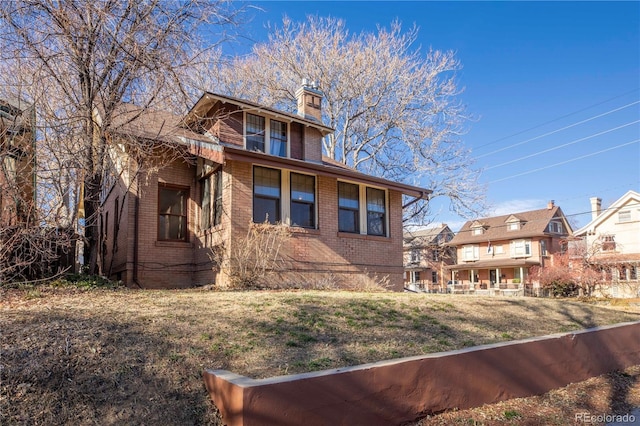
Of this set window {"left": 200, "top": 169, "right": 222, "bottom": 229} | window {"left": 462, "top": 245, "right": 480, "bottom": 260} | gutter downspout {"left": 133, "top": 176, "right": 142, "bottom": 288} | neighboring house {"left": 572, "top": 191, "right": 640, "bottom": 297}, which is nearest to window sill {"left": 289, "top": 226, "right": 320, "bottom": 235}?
window {"left": 200, "top": 169, "right": 222, "bottom": 229}

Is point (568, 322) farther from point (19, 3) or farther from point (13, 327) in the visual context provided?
point (19, 3)

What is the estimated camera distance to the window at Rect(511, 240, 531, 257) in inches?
1624

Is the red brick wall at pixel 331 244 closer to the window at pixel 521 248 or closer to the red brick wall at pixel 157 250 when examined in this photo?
the red brick wall at pixel 157 250

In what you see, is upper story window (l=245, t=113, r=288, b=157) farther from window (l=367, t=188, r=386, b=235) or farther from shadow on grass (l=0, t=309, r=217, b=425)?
shadow on grass (l=0, t=309, r=217, b=425)

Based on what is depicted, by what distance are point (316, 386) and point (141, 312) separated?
2838 millimetres

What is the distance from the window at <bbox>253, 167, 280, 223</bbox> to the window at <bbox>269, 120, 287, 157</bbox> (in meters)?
1.91

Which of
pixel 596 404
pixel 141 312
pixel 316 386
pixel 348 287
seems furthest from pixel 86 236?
pixel 596 404

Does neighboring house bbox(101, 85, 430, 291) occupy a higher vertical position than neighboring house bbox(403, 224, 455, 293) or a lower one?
higher

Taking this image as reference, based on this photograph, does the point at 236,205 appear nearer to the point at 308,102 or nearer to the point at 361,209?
the point at 361,209

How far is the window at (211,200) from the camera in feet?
39.1

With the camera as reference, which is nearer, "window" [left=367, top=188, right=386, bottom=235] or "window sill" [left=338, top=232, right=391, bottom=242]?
"window sill" [left=338, top=232, right=391, bottom=242]

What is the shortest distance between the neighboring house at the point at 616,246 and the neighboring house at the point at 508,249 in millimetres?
3157

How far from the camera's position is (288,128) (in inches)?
564

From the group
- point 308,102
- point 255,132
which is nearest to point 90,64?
point 255,132
